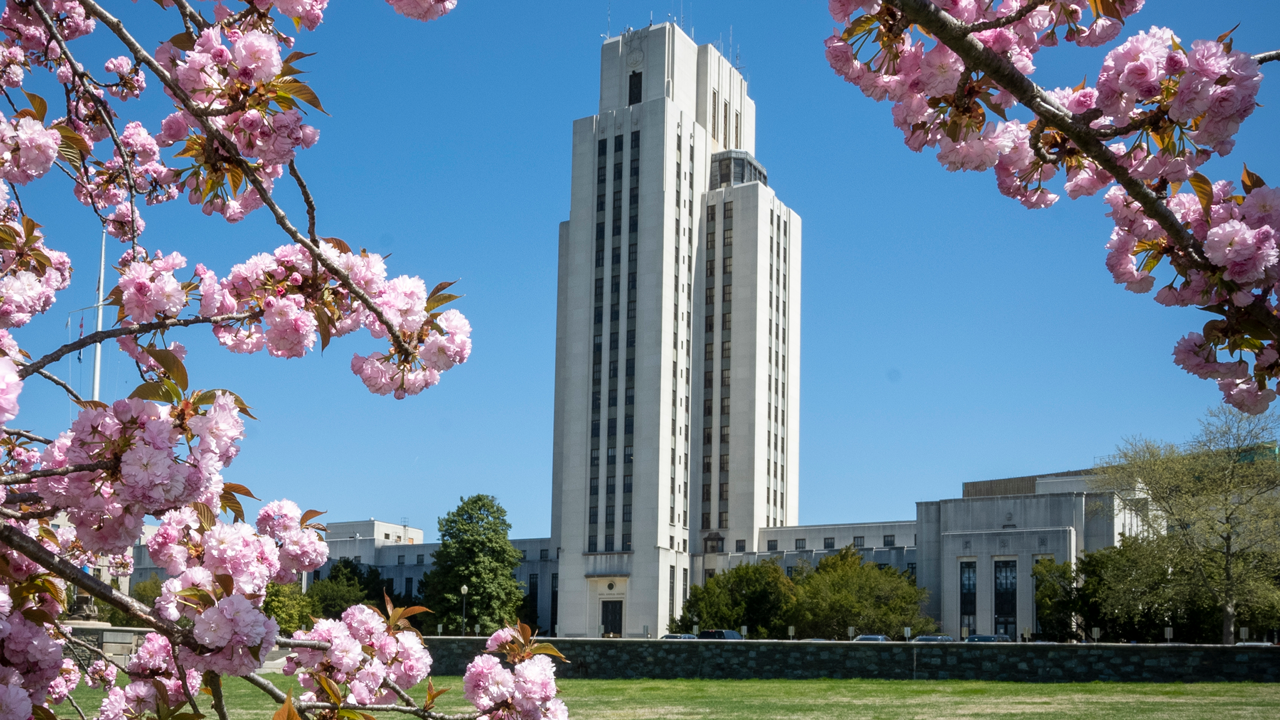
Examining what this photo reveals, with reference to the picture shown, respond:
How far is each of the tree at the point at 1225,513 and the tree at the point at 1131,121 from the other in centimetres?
4053

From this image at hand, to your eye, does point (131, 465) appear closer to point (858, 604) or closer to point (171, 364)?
point (171, 364)

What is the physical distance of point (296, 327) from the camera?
159 inches

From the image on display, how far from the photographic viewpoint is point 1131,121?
3.21 m

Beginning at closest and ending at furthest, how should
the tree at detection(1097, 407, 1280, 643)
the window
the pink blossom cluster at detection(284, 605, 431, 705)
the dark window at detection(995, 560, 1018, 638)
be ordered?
the pink blossom cluster at detection(284, 605, 431, 705), the tree at detection(1097, 407, 1280, 643), the dark window at detection(995, 560, 1018, 638), the window

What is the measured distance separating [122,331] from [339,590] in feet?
243

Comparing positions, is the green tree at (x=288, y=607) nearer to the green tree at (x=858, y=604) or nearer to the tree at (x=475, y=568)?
the tree at (x=475, y=568)

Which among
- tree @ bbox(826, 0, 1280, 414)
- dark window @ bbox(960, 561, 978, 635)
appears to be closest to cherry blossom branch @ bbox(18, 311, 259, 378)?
tree @ bbox(826, 0, 1280, 414)

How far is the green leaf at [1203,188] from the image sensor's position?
Result: 11.0ft

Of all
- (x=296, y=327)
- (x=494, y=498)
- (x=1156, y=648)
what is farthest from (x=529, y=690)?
(x=494, y=498)

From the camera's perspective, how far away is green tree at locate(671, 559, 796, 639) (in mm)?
61906

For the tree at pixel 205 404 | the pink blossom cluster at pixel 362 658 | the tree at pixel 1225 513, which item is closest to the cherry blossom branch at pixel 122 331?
the tree at pixel 205 404

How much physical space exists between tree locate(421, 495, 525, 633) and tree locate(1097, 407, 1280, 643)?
34.1 meters

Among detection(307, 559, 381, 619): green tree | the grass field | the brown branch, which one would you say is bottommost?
detection(307, 559, 381, 619): green tree

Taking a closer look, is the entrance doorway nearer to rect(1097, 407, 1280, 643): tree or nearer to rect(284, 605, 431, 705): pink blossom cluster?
rect(1097, 407, 1280, 643): tree
